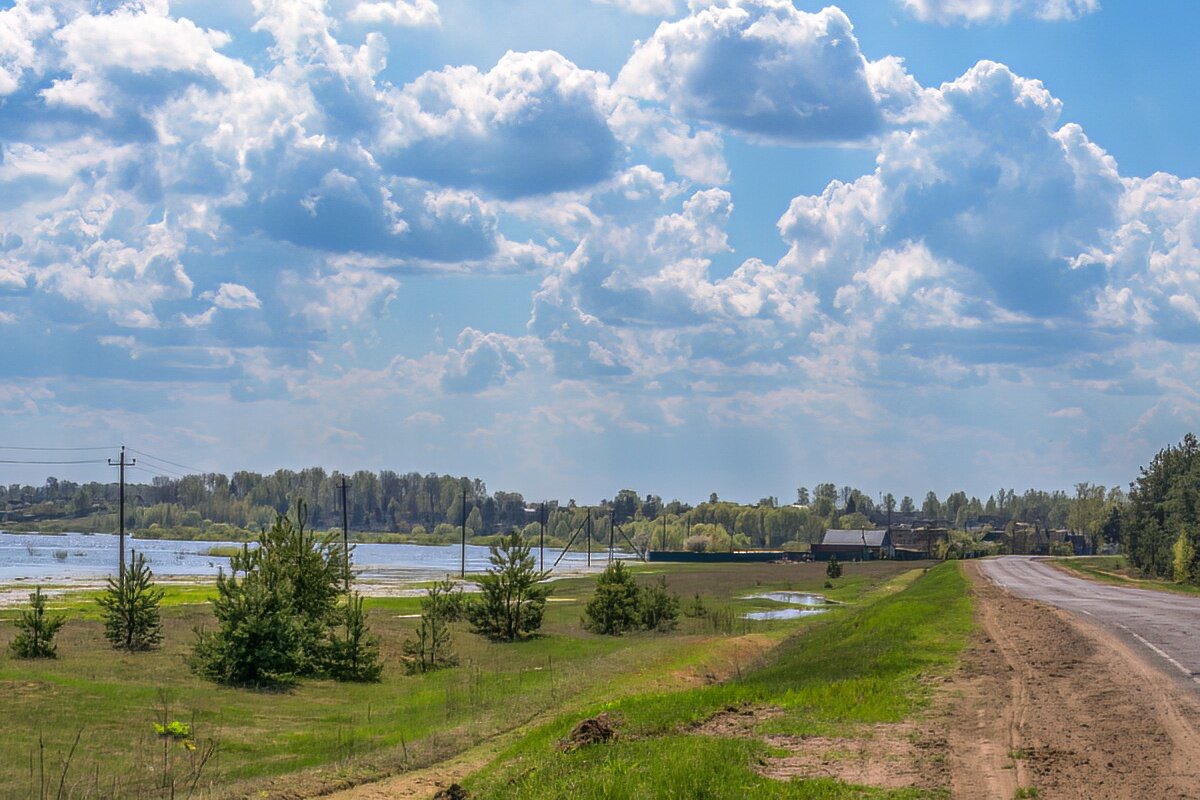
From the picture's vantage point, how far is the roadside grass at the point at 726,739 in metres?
12.8

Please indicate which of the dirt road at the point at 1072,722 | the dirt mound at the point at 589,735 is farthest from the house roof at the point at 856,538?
the dirt mound at the point at 589,735

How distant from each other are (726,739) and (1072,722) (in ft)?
16.4

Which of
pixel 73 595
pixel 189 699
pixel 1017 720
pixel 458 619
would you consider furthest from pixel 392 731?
pixel 73 595

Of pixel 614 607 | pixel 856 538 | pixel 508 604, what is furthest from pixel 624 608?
pixel 856 538

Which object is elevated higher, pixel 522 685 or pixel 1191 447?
pixel 1191 447

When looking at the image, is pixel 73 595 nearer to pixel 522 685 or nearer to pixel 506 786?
pixel 522 685

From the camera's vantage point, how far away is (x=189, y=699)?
28.2m

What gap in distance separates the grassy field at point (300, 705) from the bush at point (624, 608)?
2.15 m

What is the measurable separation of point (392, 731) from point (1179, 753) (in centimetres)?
1681

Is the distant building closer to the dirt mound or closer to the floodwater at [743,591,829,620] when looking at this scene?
the floodwater at [743,591,829,620]

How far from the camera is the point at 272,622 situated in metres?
33.8

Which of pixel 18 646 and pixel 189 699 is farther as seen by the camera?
pixel 18 646

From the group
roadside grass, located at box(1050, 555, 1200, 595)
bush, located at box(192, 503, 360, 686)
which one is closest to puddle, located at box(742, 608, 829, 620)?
roadside grass, located at box(1050, 555, 1200, 595)

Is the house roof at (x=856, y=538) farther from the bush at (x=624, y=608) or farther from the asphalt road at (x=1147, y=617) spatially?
the bush at (x=624, y=608)
